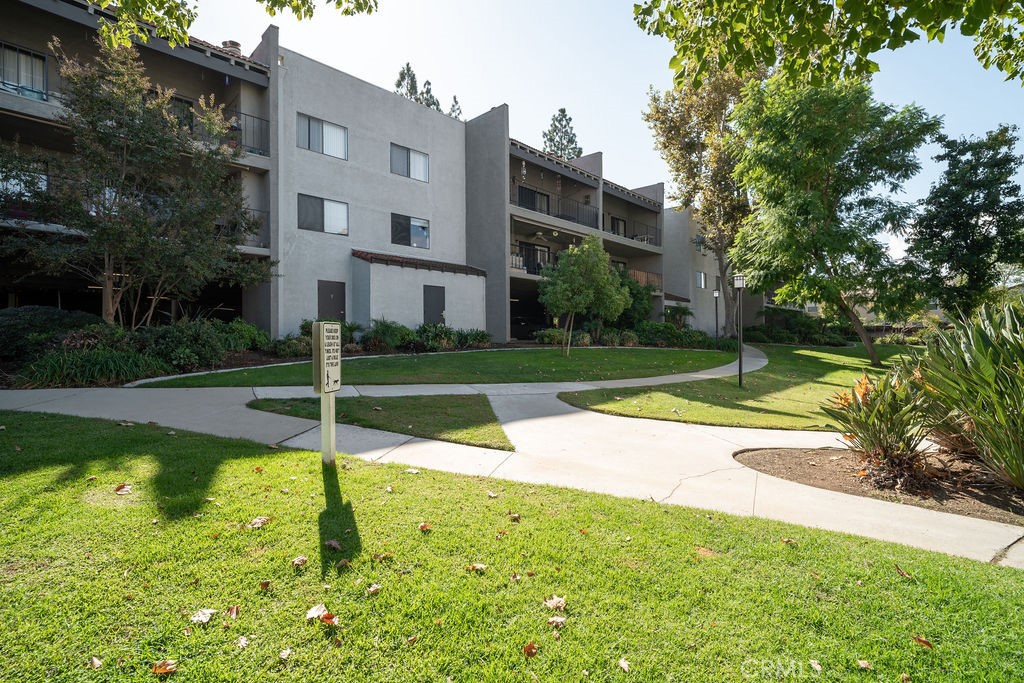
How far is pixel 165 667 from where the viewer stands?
2.19m

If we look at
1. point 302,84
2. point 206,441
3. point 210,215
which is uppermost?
point 302,84

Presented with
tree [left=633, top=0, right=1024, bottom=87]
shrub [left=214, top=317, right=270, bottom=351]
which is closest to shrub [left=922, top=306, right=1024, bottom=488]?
tree [left=633, top=0, right=1024, bottom=87]

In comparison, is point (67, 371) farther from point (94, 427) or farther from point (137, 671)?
point (137, 671)

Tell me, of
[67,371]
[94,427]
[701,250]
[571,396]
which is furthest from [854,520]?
[701,250]

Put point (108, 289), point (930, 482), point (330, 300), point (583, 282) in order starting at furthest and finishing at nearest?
point (330, 300) < point (583, 282) < point (108, 289) < point (930, 482)

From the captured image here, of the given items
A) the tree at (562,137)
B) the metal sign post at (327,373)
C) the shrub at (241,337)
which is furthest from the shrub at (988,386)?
the tree at (562,137)

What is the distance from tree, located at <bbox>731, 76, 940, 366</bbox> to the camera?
17656mm

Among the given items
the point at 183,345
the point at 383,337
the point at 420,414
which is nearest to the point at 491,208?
the point at 383,337

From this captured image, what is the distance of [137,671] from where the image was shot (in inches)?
85.8

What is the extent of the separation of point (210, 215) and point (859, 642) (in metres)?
14.4

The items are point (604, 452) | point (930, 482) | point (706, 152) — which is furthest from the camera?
point (706, 152)

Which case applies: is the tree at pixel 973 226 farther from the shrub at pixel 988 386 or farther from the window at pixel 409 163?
the window at pixel 409 163

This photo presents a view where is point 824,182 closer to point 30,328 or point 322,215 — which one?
point 322,215

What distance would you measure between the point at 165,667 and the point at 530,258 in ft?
79.9
